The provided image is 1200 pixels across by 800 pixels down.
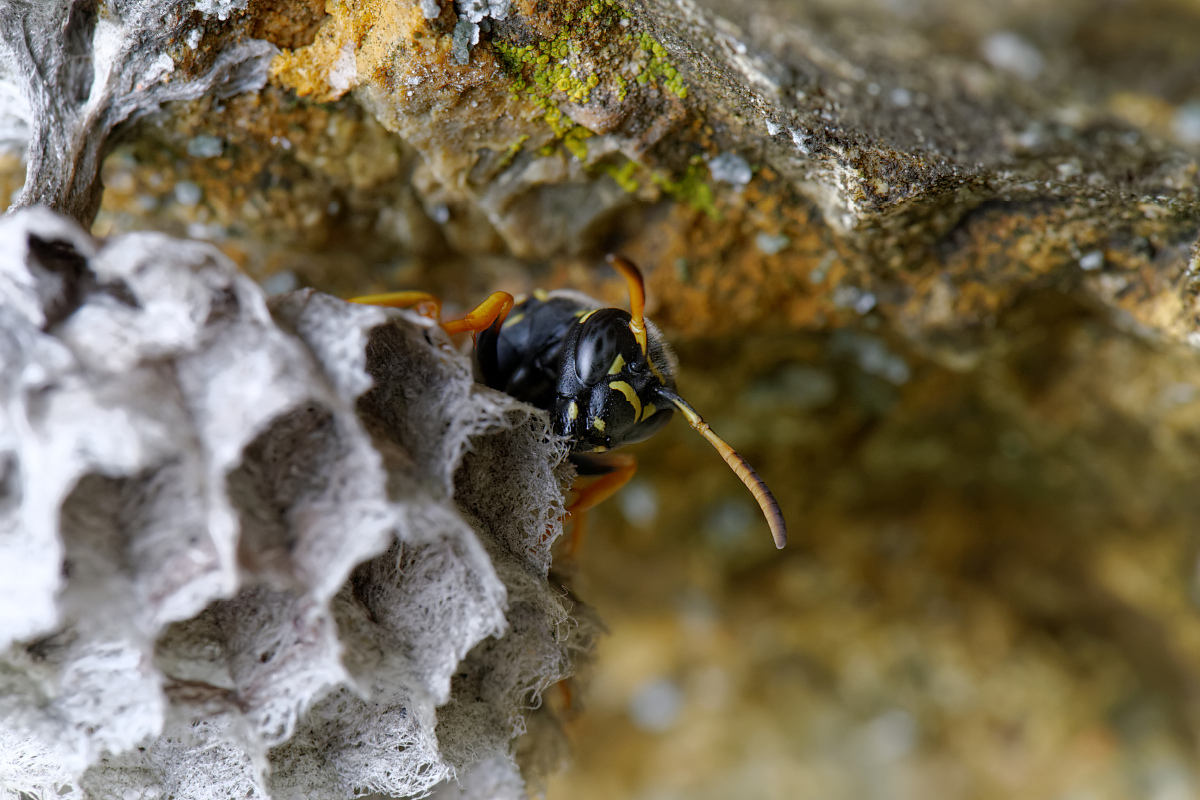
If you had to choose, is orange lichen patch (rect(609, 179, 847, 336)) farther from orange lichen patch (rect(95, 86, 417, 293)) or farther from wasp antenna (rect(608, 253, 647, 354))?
orange lichen patch (rect(95, 86, 417, 293))

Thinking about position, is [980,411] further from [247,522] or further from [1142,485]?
[247,522]

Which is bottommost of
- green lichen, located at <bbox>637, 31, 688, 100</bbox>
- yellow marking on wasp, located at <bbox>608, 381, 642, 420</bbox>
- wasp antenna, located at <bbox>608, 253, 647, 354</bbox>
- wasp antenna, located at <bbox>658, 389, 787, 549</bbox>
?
wasp antenna, located at <bbox>658, 389, 787, 549</bbox>

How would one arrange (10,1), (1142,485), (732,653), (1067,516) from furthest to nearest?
(732,653) < (1067,516) < (1142,485) < (10,1)

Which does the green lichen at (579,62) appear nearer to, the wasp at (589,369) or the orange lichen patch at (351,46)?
the orange lichen patch at (351,46)

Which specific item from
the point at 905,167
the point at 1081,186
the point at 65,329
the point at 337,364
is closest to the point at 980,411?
the point at 1081,186

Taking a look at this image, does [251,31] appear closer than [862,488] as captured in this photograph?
Yes

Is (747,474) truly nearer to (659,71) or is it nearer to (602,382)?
(602,382)

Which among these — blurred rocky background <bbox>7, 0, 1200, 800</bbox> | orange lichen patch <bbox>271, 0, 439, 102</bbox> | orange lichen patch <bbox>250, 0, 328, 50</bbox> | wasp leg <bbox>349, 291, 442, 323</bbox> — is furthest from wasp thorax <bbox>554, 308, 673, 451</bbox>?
orange lichen patch <bbox>250, 0, 328, 50</bbox>

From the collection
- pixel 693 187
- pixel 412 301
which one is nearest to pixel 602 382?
pixel 412 301
